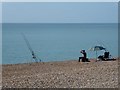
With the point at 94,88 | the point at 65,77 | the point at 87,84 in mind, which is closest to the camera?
the point at 94,88

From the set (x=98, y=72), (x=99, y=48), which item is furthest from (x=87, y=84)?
(x=99, y=48)

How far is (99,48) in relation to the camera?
28.4 m

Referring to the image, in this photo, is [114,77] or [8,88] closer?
[8,88]

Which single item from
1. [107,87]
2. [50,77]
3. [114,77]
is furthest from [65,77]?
[107,87]

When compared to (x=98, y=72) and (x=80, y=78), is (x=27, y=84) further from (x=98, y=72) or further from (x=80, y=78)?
(x=98, y=72)

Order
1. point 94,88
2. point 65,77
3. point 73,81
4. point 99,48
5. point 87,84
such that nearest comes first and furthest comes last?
point 94,88
point 87,84
point 73,81
point 65,77
point 99,48

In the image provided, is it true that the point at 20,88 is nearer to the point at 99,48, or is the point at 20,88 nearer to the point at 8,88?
the point at 8,88

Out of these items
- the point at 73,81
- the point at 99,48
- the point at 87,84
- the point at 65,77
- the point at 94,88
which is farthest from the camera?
the point at 99,48

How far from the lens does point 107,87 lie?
535 inches

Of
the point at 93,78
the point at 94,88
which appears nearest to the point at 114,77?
the point at 93,78

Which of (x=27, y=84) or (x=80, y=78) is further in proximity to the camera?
(x=80, y=78)

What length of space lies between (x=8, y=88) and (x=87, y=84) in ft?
7.88

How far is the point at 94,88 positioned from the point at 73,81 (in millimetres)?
2435

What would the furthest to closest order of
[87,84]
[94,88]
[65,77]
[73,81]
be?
1. [65,77]
2. [73,81]
3. [87,84]
4. [94,88]
